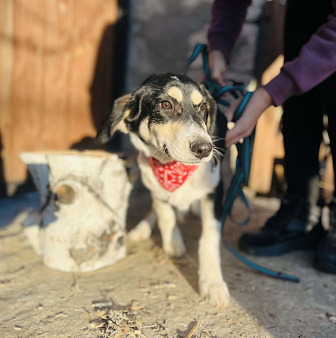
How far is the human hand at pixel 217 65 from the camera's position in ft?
7.59

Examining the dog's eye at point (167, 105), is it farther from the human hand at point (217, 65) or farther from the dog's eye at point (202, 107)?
the human hand at point (217, 65)

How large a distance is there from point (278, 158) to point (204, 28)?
145 cm

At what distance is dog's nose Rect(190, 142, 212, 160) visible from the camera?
57.9 inches

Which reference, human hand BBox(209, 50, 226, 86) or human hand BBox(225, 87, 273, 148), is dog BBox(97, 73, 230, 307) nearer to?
human hand BBox(225, 87, 273, 148)

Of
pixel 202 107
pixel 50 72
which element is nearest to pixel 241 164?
pixel 202 107

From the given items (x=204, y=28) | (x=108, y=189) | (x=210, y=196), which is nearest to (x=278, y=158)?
(x=204, y=28)

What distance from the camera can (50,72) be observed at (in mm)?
3076

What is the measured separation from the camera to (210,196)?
1.87m

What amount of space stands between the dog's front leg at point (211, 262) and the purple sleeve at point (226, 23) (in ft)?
3.73

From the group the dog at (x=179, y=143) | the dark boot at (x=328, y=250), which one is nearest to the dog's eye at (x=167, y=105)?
the dog at (x=179, y=143)

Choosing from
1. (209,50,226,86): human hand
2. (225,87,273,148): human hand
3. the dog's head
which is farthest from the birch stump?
(209,50,226,86): human hand

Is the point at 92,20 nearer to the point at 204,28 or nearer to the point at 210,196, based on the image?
the point at 204,28

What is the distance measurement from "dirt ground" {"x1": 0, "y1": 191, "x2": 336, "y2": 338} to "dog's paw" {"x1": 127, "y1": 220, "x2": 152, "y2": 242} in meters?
0.11

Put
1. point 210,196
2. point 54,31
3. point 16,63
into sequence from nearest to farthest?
point 210,196 → point 16,63 → point 54,31
